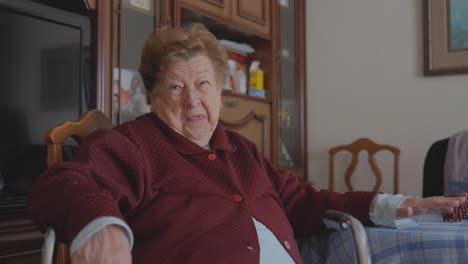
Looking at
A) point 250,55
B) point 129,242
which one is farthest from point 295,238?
point 250,55

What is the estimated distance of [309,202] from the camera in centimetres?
134

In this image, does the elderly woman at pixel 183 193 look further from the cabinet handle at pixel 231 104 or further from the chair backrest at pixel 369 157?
the chair backrest at pixel 369 157

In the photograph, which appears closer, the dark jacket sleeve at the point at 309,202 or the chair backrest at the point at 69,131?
the chair backrest at the point at 69,131

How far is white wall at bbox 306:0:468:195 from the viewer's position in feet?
9.33

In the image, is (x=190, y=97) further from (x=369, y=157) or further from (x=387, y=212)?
(x=369, y=157)

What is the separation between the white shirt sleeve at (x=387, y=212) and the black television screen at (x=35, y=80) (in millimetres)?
970

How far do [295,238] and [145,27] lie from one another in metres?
1.09

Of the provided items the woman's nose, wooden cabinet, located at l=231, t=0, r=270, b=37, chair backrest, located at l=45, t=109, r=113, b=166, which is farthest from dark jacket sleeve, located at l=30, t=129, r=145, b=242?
wooden cabinet, located at l=231, t=0, r=270, b=37

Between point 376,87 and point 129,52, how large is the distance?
167 cm

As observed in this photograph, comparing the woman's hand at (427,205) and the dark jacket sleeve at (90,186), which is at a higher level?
the dark jacket sleeve at (90,186)

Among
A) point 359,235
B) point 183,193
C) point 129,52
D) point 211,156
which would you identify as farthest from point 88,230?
point 129,52

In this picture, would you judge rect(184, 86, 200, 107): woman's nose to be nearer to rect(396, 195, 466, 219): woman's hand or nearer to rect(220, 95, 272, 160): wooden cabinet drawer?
rect(396, 195, 466, 219): woman's hand

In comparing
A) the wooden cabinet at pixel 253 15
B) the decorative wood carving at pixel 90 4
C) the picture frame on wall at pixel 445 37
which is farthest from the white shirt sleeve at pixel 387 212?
the picture frame on wall at pixel 445 37

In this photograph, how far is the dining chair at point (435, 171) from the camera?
2062 mm
